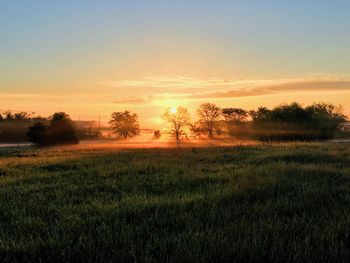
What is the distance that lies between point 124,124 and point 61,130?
153ft

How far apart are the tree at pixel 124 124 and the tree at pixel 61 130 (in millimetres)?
42867

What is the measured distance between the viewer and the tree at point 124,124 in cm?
10475

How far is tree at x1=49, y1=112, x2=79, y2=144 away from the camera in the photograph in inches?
2296

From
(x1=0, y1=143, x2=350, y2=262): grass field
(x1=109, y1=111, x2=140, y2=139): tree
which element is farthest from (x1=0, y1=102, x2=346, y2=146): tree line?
(x1=0, y1=143, x2=350, y2=262): grass field

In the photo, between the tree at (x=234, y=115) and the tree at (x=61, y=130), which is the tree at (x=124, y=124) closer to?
the tree at (x=234, y=115)

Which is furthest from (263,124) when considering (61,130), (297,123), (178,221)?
(178,221)

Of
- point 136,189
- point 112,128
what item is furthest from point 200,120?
point 136,189

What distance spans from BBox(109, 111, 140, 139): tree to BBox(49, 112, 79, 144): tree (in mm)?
42867

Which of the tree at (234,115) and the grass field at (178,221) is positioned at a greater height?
the tree at (234,115)

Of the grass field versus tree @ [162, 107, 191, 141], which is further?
tree @ [162, 107, 191, 141]

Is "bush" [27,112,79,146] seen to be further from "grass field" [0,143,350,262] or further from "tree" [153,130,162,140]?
"grass field" [0,143,350,262]

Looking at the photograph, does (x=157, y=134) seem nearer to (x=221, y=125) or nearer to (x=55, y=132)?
(x=221, y=125)

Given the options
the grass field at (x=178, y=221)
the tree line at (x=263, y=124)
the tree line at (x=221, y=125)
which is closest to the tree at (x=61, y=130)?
the tree line at (x=221, y=125)

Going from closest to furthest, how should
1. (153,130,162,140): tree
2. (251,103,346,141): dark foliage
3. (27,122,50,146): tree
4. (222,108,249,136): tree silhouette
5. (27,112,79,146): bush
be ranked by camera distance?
(27,122,50,146): tree, (27,112,79,146): bush, (251,103,346,141): dark foliage, (222,108,249,136): tree silhouette, (153,130,162,140): tree
